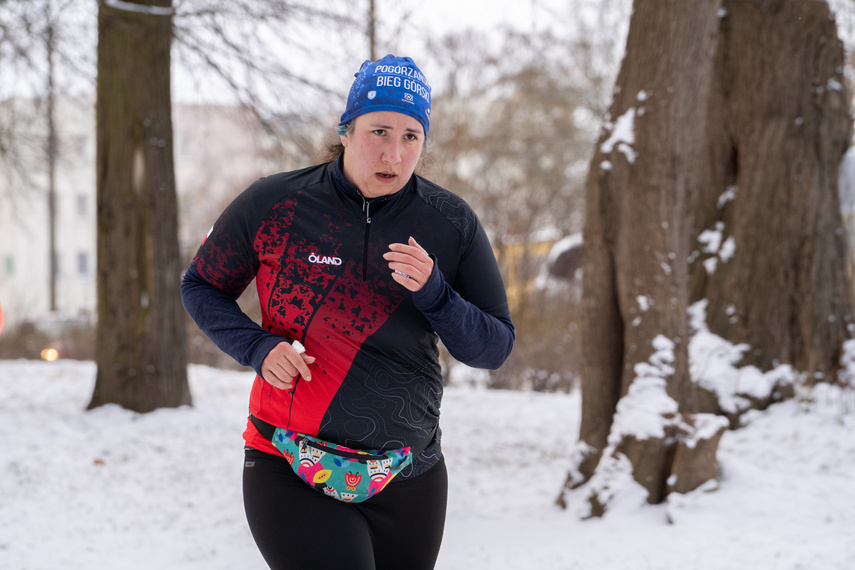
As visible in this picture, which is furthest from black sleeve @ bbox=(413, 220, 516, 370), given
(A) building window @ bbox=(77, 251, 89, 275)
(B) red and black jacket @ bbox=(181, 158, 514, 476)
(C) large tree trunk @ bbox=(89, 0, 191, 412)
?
(A) building window @ bbox=(77, 251, 89, 275)

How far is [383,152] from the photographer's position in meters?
2.04

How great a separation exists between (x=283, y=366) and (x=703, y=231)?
18.9 ft

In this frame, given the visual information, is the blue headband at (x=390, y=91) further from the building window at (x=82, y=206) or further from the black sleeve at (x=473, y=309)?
the building window at (x=82, y=206)

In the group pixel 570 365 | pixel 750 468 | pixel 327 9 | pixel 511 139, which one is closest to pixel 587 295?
pixel 750 468

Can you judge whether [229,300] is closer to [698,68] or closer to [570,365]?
[698,68]

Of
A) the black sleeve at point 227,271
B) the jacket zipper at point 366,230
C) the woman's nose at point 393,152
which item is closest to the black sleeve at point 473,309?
the jacket zipper at point 366,230

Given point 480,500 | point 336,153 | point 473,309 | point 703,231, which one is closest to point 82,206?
point 703,231

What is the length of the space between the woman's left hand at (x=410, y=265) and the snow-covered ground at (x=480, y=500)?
9.17 feet

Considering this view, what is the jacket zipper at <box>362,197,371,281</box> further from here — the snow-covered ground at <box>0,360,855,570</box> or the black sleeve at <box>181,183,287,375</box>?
the snow-covered ground at <box>0,360,855,570</box>

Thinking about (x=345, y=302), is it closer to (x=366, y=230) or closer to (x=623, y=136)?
(x=366, y=230)

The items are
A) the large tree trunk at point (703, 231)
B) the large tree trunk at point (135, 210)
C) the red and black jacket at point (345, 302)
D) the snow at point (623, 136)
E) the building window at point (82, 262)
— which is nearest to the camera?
the red and black jacket at point (345, 302)

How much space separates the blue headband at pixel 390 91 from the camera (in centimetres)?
208

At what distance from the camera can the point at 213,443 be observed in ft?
22.6

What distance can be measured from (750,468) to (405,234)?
12.5ft
